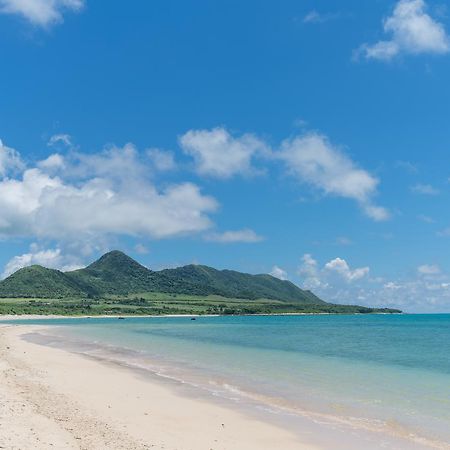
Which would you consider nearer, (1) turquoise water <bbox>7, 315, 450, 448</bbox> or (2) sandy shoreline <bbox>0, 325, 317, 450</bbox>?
(2) sandy shoreline <bbox>0, 325, 317, 450</bbox>

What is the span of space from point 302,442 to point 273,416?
4656 mm

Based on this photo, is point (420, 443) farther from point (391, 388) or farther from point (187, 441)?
point (391, 388)

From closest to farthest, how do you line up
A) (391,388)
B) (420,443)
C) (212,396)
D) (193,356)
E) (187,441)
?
(187,441)
(420,443)
(212,396)
(391,388)
(193,356)

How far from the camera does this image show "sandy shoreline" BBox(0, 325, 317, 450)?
1631cm

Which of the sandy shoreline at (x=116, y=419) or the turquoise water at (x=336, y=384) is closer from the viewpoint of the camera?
the sandy shoreline at (x=116, y=419)

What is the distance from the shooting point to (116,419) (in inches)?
796

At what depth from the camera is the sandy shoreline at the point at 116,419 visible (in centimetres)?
1631

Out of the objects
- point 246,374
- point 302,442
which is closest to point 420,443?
point 302,442

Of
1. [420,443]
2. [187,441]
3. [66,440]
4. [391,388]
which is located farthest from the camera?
[391,388]

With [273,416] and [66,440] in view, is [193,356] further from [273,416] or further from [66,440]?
[66,440]

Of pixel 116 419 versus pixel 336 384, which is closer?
pixel 116 419

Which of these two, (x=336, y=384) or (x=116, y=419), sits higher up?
(x=116, y=419)

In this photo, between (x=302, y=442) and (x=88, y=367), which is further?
(x=88, y=367)

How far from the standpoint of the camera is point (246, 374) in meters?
37.7
